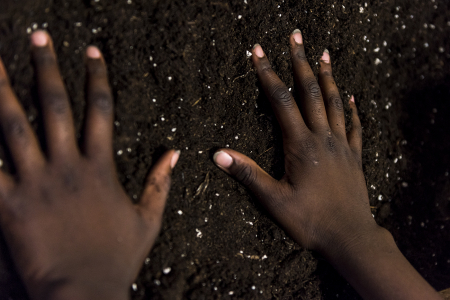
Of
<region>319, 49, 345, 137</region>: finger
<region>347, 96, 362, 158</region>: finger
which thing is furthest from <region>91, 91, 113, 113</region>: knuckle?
<region>347, 96, 362, 158</region>: finger

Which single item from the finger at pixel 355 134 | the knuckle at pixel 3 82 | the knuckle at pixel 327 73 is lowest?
the finger at pixel 355 134

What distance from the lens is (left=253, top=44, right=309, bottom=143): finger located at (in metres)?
1.06

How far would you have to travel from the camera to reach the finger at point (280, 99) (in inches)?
41.7

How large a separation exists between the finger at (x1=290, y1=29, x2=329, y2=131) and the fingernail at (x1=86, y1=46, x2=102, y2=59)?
2.36 feet

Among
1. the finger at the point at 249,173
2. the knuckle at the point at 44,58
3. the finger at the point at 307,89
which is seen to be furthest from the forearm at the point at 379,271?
the knuckle at the point at 44,58

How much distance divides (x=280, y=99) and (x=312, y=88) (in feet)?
0.50

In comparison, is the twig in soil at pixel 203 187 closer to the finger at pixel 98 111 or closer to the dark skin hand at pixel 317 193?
the dark skin hand at pixel 317 193

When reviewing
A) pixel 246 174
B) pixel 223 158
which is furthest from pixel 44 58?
pixel 246 174

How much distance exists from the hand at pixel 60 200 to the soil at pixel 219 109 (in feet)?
0.17

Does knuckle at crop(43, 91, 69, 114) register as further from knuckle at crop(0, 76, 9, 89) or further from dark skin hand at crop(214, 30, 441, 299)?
dark skin hand at crop(214, 30, 441, 299)

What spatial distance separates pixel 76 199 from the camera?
2.71 feet

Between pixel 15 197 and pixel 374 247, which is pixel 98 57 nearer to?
pixel 15 197

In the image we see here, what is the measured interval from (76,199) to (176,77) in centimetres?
51

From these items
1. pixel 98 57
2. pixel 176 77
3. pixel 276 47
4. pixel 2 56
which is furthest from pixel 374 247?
pixel 2 56
